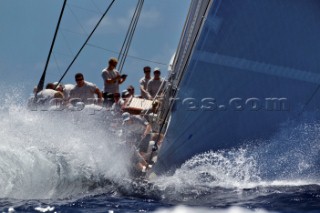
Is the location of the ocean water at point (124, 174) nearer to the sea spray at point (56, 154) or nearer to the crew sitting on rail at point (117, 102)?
the sea spray at point (56, 154)

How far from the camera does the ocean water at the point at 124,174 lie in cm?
616

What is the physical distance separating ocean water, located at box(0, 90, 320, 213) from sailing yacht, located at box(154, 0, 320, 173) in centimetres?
19

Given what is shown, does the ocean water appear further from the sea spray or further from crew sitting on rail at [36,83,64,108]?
crew sitting on rail at [36,83,64,108]

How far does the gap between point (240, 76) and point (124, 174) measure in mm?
1778

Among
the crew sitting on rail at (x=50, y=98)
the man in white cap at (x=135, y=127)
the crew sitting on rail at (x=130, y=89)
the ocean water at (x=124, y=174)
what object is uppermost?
the crew sitting on rail at (x=130, y=89)

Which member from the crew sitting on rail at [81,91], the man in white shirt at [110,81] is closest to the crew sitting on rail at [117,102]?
the crew sitting on rail at [81,91]

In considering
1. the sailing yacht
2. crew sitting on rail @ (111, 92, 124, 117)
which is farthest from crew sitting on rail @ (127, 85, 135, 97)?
the sailing yacht

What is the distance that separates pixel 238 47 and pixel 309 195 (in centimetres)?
197

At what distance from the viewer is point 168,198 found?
6508 millimetres

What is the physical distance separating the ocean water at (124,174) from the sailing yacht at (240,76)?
0.19 meters

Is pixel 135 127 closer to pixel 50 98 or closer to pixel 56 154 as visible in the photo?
pixel 56 154

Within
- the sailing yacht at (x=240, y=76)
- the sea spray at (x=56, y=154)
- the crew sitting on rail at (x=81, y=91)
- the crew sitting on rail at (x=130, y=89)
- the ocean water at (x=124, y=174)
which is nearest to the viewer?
the ocean water at (x=124, y=174)

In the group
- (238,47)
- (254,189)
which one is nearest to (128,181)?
(254,189)

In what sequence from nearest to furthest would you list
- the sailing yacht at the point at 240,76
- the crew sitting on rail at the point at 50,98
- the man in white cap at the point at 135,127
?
the sailing yacht at the point at 240,76, the man in white cap at the point at 135,127, the crew sitting on rail at the point at 50,98
